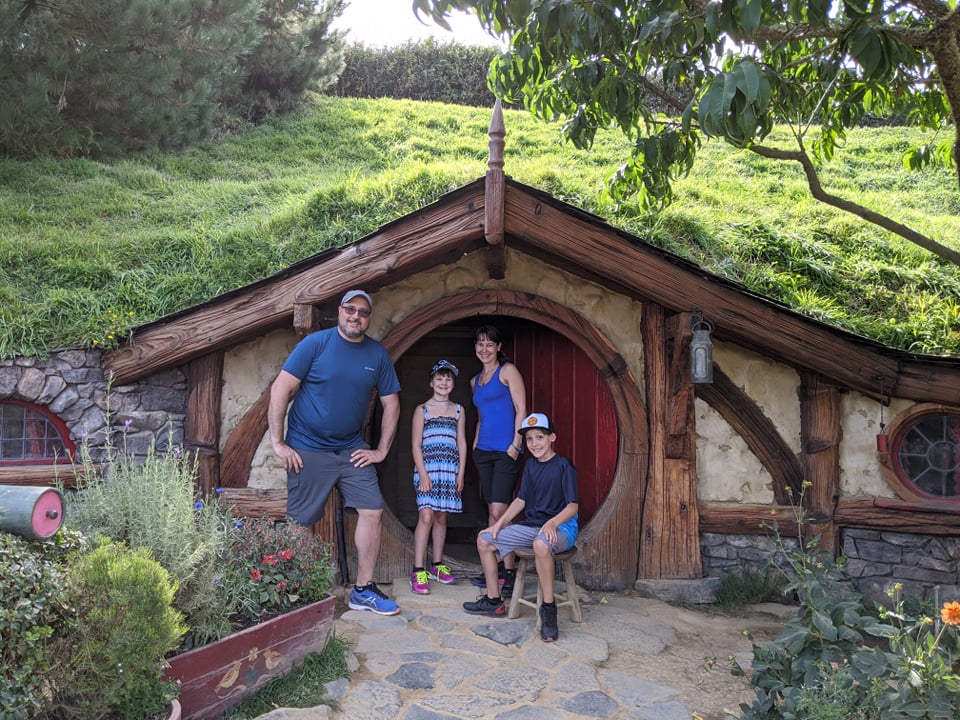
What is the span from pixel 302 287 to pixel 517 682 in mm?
2761

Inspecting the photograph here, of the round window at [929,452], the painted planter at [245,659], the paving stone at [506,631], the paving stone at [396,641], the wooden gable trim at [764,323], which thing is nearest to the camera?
the painted planter at [245,659]

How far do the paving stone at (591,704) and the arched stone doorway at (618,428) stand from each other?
1732 millimetres

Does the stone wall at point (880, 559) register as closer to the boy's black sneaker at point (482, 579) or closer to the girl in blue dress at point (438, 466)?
the boy's black sneaker at point (482, 579)

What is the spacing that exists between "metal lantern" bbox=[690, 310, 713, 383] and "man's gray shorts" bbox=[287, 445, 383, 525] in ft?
7.08

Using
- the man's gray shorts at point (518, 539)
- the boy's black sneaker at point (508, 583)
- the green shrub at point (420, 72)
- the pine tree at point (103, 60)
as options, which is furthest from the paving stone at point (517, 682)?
the green shrub at point (420, 72)

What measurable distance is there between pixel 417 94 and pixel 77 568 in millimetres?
16388

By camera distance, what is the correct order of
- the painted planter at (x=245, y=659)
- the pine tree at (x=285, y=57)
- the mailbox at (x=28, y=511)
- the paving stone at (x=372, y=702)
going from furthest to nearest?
the pine tree at (x=285, y=57) → the paving stone at (x=372, y=702) → the painted planter at (x=245, y=659) → the mailbox at (x=28, y=511)

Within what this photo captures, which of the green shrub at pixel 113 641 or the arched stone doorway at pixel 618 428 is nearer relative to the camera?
the green shrub at pixel 113 641

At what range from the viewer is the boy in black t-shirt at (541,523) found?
14.6 feet

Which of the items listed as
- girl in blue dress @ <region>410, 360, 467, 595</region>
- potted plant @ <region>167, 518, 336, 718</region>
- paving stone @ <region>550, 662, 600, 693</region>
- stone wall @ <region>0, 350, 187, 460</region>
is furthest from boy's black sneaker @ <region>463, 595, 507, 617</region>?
stone wall @ <region>0, 350, 187, 460</region>

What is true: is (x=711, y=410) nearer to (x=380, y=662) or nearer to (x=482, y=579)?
(x=482, y=579)

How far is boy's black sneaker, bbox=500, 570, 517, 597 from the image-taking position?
5.17m

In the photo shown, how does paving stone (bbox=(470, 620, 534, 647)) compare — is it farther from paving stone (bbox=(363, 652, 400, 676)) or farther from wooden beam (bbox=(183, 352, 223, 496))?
wooden beam (bbox=(183, 352, 223, 496))

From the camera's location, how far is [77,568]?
272 cm
